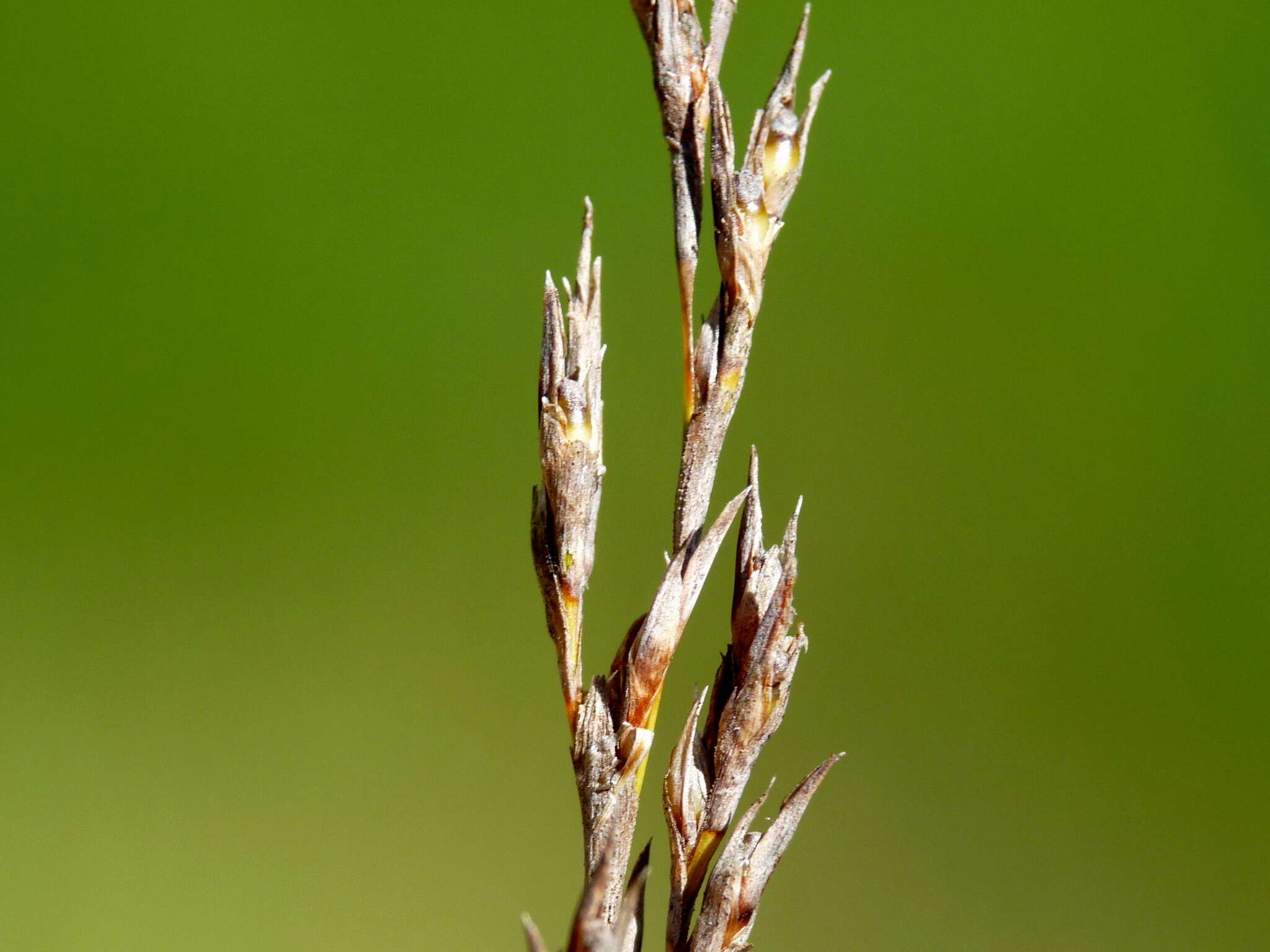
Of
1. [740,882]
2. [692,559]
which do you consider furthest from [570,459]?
[740,882]

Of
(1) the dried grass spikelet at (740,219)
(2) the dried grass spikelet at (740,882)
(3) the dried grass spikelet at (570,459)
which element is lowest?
(2) the dried grass spikelet at (740,882)

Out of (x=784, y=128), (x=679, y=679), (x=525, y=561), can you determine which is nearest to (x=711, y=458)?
(x=784, y=128)

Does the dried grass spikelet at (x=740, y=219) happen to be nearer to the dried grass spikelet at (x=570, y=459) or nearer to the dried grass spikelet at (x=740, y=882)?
the dried grass spikelet at (x=570, y=459)

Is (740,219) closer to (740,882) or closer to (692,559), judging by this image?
(692,559)

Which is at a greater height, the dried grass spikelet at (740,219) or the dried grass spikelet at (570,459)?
the dried grass spikelet at (740,219)

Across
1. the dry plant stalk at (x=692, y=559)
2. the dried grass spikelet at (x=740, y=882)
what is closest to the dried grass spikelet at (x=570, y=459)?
the dry plant stalk at (x=692, y=559)

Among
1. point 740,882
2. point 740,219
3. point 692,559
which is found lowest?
point 740,882

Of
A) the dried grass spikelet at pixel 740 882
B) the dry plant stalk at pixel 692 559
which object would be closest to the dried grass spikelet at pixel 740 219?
the dry plant stalk at pixel 692 559

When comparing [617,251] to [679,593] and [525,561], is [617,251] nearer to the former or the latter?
[525,561]
